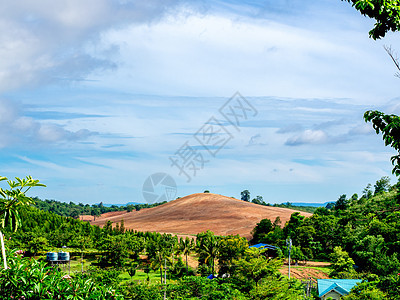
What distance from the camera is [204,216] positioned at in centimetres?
10656

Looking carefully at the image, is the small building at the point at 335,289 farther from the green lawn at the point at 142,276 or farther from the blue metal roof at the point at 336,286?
the green lawn at the point at 142,276

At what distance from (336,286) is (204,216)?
73.8 metres

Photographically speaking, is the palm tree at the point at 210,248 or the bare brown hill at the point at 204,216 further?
the bare brown hill at the point at 204,216

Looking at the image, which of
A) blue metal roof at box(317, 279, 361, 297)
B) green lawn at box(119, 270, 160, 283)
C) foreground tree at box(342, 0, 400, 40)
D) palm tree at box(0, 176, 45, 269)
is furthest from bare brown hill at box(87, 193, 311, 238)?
foreground tree at box(342, 0, 400, 40)

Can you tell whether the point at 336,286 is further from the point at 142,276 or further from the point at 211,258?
the point at 142,276

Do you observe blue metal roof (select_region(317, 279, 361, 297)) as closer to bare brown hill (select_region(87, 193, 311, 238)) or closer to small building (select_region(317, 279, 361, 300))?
small building (select_region(317, 279, 361, 300))

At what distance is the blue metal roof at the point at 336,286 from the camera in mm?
33375

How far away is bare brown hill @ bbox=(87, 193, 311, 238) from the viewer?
9616 cm

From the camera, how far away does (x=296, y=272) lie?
49.5 m

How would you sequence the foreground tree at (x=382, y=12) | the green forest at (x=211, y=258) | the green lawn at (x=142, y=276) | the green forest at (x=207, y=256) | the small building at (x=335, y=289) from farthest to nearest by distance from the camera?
the green lawn at (x=142, y=276)
the small building at (x=335, y=289)
the green forest at (x=211, y=258)
the green forest at (x=207, y=256)
the foreground tree at (x=382, y=12)

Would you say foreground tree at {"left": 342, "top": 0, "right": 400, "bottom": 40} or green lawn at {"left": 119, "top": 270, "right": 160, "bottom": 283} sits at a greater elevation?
foreground tree at {"left": 342, "top": 0, "right": 400, "bottom": 40}

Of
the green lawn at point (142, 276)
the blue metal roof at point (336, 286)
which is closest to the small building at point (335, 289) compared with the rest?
the blue metal roof at point (336, 286)

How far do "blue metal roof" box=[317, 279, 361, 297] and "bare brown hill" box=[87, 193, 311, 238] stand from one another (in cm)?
5084

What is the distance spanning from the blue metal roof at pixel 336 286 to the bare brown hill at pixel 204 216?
50838mm
